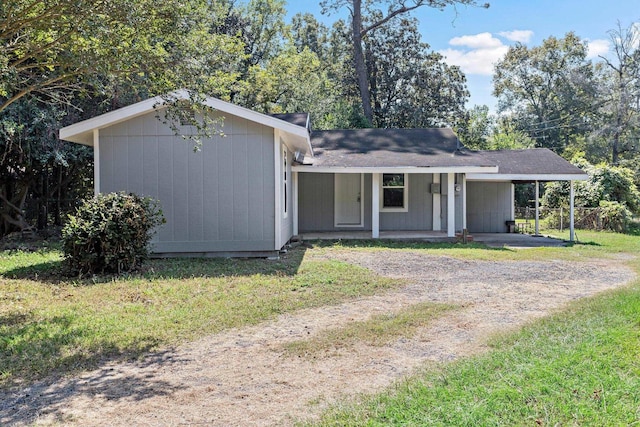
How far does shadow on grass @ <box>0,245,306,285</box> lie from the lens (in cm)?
769

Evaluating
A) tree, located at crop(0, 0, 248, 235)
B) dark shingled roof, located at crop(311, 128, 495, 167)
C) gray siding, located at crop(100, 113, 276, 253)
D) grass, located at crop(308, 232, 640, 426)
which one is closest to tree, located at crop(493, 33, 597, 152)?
dark shingled roof, located at crop(311, 128, 495, 167)

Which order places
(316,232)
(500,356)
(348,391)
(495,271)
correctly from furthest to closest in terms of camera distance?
1. (316,232)
2. (495,271)
3. (500,356)
4. (348,391)

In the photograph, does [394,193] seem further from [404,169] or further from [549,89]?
[549,89]

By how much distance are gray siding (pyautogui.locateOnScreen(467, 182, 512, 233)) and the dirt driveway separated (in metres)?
10.3

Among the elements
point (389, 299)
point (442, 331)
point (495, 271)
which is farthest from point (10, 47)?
point (495, 271)

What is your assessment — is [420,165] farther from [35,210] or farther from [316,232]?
[35,210]

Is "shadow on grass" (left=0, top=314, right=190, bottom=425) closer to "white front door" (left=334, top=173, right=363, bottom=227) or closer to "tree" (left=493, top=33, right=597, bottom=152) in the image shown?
"white front door" (left=334, top=173, right=363, bottom=227)

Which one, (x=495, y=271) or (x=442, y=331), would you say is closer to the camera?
(x=442, y=331)

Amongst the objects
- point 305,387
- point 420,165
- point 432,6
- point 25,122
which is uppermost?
point 432,6

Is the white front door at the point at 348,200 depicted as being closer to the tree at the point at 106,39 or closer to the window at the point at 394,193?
the window at the point at 394,193

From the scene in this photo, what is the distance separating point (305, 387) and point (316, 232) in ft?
35.2

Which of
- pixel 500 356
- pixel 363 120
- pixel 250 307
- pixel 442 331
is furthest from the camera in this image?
pixel 363 120

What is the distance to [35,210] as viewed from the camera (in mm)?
14961

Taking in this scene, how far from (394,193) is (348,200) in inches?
55.2
